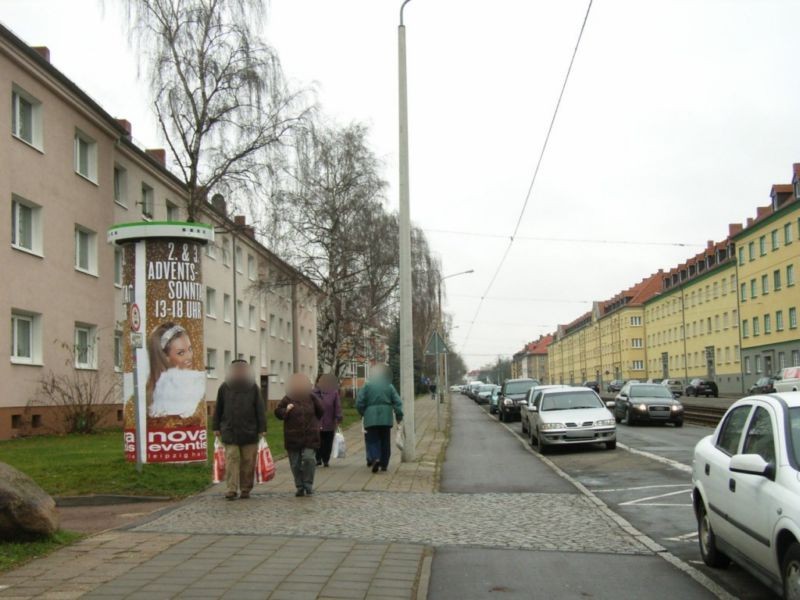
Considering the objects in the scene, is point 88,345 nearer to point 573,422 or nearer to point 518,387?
point 573,422

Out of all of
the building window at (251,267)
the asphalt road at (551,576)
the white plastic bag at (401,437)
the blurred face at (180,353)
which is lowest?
the asphalt road at (551,576)

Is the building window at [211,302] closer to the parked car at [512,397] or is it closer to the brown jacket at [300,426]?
the parked car at [512,397]

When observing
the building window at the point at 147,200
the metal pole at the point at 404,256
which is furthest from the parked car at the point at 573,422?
the building window at the point at 147,200

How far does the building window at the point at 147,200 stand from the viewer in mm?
32412

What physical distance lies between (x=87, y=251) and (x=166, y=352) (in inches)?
619

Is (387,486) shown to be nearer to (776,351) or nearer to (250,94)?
(250,94)

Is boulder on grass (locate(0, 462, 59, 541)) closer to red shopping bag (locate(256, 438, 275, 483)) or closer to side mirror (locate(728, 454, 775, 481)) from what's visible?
red shopping bag (locate(256, 438, 275, 483))

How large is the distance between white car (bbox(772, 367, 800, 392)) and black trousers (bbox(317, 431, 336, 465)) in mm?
7356

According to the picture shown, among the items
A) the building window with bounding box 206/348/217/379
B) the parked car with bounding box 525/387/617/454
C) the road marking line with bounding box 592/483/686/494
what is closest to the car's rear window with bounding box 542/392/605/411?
the parked car with bounding box 525/387/617/454

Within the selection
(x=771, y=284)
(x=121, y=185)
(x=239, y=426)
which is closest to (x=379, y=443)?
(x=239, y=426)

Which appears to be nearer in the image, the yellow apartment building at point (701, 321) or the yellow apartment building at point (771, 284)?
the yellow apartment building at point (771, 284)

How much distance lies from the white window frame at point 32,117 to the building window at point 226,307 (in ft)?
65.9

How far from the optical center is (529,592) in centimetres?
593

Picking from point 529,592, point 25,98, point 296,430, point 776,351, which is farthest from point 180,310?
point 776,351
